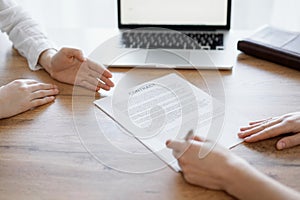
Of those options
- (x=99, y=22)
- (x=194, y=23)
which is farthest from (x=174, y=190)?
(x=99, y=22)

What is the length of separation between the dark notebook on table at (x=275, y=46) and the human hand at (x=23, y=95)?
542 mm

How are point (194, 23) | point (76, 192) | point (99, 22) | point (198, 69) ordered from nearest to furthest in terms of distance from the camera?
point (76, 192) < point (198, 69) < point (194, 23) < point (99, 22)

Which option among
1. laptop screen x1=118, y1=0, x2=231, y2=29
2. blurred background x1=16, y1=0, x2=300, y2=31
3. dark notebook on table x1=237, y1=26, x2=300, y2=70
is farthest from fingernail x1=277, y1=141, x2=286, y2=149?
blurred background x1=16, y1=0, x2=300, y2=31

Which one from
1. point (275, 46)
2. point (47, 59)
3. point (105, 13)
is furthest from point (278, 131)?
point (105, 13)

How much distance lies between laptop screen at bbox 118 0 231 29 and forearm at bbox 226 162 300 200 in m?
0.67

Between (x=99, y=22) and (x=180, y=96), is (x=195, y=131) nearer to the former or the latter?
(x=180, y=96)

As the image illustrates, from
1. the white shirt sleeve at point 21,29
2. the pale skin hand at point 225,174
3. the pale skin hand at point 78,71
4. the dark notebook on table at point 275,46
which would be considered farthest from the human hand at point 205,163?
the white shirt sleeve at point 21,29

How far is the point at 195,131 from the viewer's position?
0.89 metres

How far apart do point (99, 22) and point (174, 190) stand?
1313mm

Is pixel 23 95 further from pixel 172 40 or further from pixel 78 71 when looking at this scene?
pixel 172 40

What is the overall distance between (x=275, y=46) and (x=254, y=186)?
56 centimetres

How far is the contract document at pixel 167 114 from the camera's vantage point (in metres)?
0.89

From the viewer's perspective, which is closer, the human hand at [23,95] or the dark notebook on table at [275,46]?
the human hand at [23,95]

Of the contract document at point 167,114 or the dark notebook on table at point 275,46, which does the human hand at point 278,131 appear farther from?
the dark notebook on table at point 275,46
